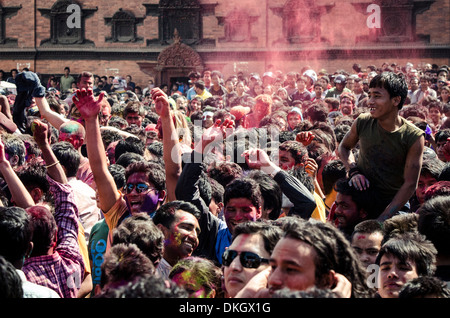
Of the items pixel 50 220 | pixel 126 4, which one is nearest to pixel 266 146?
pixel 50 220

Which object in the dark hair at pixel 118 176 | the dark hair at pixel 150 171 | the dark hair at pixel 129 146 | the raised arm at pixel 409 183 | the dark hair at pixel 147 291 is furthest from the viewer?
the dark hair at pixel 129 146

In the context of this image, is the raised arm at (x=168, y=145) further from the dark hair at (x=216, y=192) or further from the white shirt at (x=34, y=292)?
the white shirt at (x=34, y=292)

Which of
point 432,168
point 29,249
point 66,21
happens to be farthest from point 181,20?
point 29,249

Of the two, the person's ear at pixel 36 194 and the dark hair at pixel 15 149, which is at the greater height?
the dark hair at pixel 15 149

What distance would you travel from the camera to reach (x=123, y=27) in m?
29.1

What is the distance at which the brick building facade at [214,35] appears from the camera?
88.3 ft

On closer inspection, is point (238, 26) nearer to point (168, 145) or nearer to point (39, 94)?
point (39, 94)

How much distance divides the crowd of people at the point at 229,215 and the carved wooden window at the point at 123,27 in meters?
21.8

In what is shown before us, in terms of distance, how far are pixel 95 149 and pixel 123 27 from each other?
81.6 feet

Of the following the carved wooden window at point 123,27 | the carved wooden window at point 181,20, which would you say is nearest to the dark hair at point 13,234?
the carved wooden window at point 181,20

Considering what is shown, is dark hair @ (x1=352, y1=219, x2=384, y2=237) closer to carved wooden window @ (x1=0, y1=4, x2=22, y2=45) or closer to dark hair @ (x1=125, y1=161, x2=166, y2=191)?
dark hair @ (x1=125, y1=161, x2=166, y2=191)

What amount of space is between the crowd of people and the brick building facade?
20.0m

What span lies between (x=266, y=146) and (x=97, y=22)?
2350 centimetres

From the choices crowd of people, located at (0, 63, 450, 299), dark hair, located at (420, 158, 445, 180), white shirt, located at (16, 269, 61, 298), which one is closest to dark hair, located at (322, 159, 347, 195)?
crowd of people, located at (0, 63, 450, 299)
